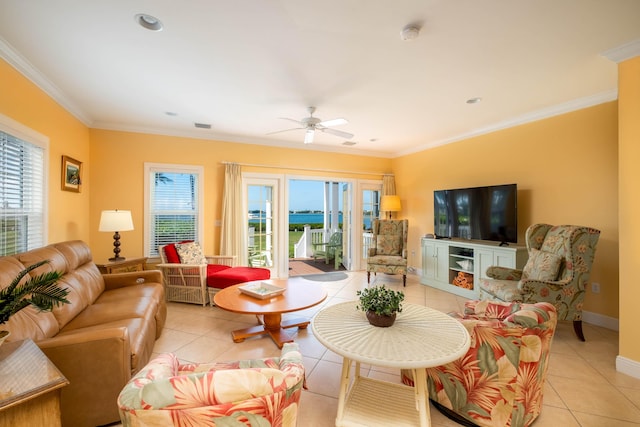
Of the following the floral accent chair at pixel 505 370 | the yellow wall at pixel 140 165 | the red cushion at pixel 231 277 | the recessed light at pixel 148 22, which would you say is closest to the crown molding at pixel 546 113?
the floral accent chair at pixel 505 370

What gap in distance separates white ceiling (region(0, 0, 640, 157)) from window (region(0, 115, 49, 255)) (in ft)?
2.02

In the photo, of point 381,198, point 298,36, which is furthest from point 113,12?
point 381,198

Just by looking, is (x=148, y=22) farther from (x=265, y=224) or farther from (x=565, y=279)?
(x=565, y=279)

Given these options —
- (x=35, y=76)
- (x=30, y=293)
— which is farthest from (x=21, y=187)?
(x=30, y=293)

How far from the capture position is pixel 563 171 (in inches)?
136

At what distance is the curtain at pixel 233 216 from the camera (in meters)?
4.77

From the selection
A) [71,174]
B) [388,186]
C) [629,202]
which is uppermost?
[388,186]

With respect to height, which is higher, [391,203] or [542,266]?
[391,203]

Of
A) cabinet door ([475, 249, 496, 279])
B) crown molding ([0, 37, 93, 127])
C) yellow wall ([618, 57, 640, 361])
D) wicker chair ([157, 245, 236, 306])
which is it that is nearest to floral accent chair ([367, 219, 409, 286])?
cabinet door ([475, 249, 496, 279])

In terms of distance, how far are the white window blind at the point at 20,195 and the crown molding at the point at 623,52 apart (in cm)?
517

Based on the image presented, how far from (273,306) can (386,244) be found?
323 cm

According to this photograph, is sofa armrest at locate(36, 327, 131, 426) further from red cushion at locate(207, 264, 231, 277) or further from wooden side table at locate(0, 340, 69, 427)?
red cushion at locate(207, 264, 231, 277)

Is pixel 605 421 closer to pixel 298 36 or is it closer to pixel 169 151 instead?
pixel 298 36

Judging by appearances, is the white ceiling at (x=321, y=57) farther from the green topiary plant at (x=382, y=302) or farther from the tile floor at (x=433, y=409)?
the tile floor at (x=433, y=409)
